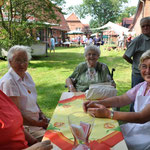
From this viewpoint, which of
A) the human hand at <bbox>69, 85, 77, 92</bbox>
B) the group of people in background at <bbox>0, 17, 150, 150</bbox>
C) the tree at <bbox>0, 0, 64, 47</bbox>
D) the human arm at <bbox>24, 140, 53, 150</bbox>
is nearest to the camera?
the human arm at <bbox>24, 140, 53, 150</bbox>

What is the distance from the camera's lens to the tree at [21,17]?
25.8 feet

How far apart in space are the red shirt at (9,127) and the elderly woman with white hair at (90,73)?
150 centimetres

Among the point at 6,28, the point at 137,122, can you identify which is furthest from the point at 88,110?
the point at 6,28

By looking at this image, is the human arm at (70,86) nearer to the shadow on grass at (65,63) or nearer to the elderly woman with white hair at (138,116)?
the elderly woman with white hair at (138,116)

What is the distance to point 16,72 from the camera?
7.08 ft

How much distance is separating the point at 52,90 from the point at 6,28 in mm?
4817

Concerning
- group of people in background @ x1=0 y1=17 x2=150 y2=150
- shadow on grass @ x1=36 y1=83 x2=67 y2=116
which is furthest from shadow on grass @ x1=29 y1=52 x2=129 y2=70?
group of people in background @ x1=0 y1=17 x2=150 y2=150

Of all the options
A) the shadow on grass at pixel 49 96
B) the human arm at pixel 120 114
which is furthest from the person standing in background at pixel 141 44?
the shadow on grass at pixel 49 96

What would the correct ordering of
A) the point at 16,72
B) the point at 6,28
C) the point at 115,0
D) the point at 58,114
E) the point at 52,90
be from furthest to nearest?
the point at 115,0, the point at 6,28, the point at 52,90, the point at 16,72, the point at 58,114

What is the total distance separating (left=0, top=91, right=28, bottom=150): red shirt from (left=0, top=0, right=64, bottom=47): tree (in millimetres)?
6988

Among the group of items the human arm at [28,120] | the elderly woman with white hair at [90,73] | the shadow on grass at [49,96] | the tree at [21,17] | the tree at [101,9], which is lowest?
the shadow on grass at [49,96]

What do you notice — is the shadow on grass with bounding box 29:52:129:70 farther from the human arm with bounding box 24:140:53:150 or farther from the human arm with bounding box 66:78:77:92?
the human arm with bounding box 24:140:53:150

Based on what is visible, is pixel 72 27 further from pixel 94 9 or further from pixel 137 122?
pixel 137 122

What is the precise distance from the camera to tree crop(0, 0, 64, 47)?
25.8 feet
